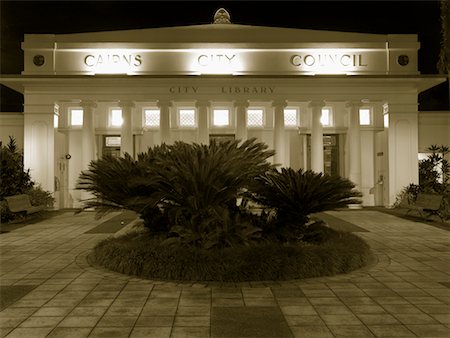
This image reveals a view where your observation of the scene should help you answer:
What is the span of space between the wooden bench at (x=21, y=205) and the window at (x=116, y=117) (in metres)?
9.29

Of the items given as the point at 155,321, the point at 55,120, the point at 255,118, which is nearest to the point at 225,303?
the point at 155,321

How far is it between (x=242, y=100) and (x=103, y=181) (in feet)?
51.3

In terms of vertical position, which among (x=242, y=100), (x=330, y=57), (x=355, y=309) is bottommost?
(x=355, y=309)

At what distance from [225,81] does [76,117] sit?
893 cm

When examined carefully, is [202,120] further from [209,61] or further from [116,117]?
[116,117]

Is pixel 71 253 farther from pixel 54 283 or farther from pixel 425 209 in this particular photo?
pixel 425 209


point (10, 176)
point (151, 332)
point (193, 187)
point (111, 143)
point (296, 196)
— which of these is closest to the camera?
point (151, 332)

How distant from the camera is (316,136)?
25.7 metres

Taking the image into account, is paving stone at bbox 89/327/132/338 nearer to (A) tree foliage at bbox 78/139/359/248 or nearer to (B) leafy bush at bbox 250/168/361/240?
(A) tree foliage at bbox 78/139/359/248

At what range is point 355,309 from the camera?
709 centimetres

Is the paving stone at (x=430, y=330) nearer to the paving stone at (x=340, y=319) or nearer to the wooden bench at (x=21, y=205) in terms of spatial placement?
the paving stone at (x=340, y=319)

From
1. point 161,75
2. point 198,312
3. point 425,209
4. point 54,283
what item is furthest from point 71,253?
point 161,75

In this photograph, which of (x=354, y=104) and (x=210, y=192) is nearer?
(x=210, y=192)

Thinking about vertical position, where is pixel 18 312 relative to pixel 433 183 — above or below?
below
